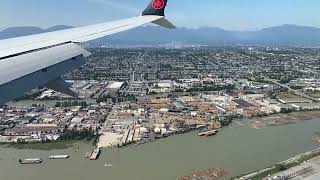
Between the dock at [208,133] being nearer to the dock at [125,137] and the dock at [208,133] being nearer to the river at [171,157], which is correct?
the river at [171,157]

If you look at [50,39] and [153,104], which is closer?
[50,39]

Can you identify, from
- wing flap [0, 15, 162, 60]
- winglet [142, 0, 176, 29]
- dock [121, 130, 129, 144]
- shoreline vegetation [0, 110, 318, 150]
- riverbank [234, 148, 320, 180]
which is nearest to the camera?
wing flap [0, 15, 162, 60]

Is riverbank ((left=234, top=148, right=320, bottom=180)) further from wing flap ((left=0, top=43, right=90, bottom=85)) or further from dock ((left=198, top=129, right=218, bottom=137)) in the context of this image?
wing flap ((left=0, top=43, right=90, bottom=85))

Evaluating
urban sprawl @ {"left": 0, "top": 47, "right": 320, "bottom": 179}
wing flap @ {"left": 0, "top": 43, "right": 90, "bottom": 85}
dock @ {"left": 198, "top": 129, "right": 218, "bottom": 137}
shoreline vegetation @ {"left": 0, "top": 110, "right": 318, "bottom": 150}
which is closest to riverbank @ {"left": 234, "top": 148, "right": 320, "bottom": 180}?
dock @ {"left": 198, "top": 129, "right": 218, "bottom": 137}

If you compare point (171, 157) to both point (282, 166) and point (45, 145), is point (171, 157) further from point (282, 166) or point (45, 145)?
point (45, 145)

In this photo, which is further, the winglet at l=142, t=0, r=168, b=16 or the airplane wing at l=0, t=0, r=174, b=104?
the winglet at l=142, t=0, r=168, b=16

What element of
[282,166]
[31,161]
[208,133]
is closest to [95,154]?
[31,161]
